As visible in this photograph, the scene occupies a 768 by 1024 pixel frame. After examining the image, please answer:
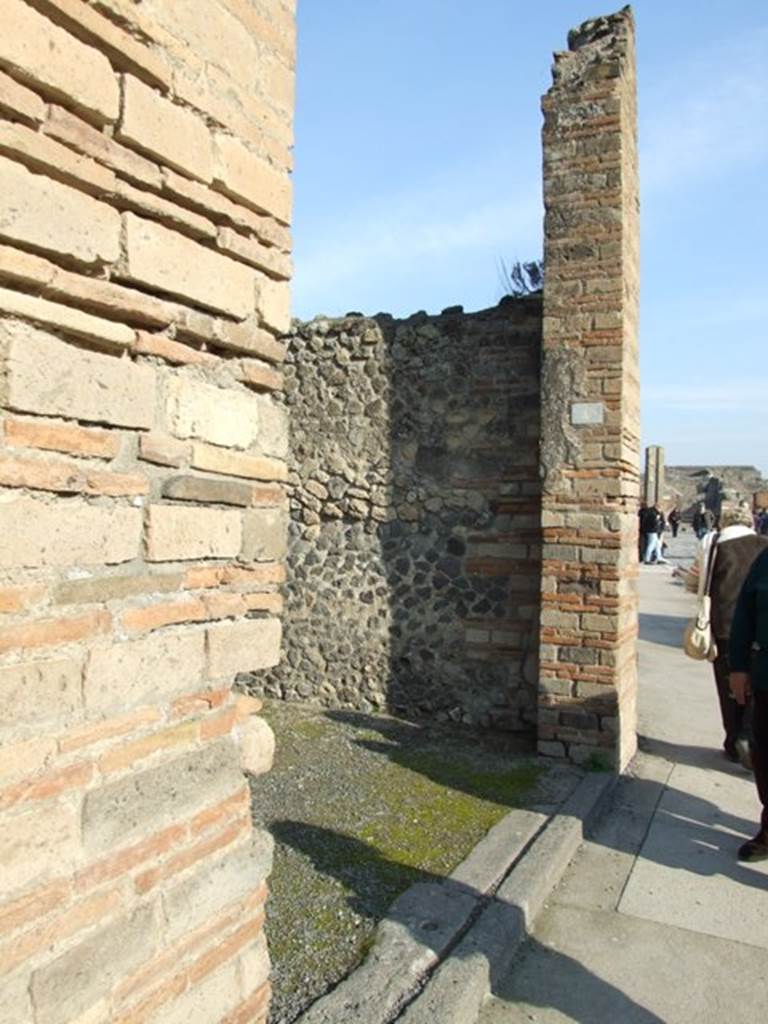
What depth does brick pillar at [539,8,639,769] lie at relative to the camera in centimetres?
569

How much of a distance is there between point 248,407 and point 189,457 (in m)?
0.27

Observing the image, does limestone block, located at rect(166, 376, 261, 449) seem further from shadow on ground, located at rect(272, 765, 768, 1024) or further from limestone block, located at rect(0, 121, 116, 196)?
shadow on ground, located at rect(272, 765, 768, 1024)

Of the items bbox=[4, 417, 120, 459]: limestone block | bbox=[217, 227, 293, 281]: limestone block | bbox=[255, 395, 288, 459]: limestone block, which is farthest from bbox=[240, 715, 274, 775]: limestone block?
bbox=[217, 227, 293, 281]: limestone block

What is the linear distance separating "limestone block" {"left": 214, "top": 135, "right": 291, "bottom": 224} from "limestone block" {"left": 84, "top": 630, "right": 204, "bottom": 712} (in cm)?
112

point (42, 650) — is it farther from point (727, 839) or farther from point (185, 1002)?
point (727, 839)

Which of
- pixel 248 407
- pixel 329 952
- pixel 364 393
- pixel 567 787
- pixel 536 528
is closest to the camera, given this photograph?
pixel 248 407

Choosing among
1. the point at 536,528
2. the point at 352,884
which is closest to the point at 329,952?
the point at 352,884

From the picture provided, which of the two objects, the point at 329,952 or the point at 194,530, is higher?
the point at 194,530

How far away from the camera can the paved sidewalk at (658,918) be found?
3201mm

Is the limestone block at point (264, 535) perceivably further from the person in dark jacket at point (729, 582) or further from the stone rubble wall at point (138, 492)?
the person in dark jacket at point (729, 582)

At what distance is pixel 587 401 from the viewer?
5766 millimetres

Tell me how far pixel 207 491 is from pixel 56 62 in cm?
97

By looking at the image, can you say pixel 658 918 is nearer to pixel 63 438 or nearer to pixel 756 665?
pixel 756 665

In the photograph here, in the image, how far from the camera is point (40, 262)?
169 cm
